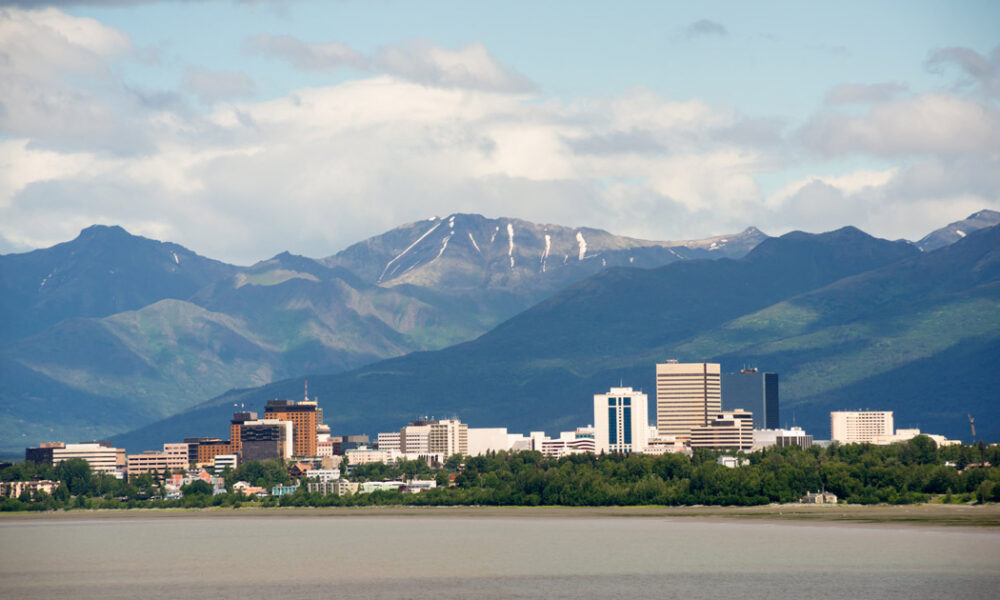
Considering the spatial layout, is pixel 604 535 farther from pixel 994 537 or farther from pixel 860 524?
pixel 994 537

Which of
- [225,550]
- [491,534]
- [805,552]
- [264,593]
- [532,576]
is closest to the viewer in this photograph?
[264,593]

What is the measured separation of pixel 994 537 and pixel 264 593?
66422 mm

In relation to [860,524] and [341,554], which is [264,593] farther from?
[860,524]

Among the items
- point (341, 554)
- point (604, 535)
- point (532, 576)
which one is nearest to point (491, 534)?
point (604, 535)

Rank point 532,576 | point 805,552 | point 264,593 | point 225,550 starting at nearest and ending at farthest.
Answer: point 264,593, point 532,576, point 805,552, point 225,550

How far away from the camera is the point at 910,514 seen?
195 metres

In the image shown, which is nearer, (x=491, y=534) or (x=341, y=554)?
(x=341, y=554)

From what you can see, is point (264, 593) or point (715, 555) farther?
point (715, 555)

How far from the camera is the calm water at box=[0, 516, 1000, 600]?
397 ft

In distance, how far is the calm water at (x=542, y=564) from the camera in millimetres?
121062

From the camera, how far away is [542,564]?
14250cm

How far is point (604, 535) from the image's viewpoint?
579 ft

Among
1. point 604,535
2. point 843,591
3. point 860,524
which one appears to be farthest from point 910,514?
point 843,591

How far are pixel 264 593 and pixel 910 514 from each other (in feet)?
314
